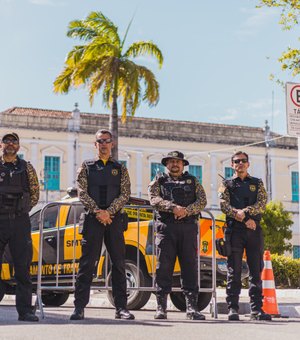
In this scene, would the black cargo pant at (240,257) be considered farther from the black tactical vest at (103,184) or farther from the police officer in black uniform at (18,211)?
the police officer in black uniform at (18,211)

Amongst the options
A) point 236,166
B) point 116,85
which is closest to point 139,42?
point 116,85

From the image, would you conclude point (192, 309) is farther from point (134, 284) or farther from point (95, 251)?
point (134, 284)

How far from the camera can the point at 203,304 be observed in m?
10.7

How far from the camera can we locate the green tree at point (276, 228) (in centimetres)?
3152

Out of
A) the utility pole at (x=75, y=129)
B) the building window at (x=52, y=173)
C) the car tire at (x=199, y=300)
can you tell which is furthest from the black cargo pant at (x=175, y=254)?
the utility pole at (x=75, y=129)

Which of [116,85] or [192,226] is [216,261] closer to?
[192,226]

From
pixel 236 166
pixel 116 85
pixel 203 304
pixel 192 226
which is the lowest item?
pixel 203 304

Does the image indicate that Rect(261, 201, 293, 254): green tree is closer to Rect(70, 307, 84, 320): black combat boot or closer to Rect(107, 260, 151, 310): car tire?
Rect(107, 260, 151, 310): car tire

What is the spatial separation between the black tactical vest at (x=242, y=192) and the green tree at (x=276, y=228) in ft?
75.2

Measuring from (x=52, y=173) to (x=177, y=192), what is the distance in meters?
31.7

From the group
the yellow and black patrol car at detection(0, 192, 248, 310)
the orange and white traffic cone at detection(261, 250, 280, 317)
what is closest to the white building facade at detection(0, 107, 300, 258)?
the yellow and black patrol car at detection(0, 192, 248, 310)

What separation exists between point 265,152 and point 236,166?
3570cm

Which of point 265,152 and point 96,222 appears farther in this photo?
point 265,152

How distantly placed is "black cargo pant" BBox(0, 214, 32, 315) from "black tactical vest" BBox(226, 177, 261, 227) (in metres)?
2.55
